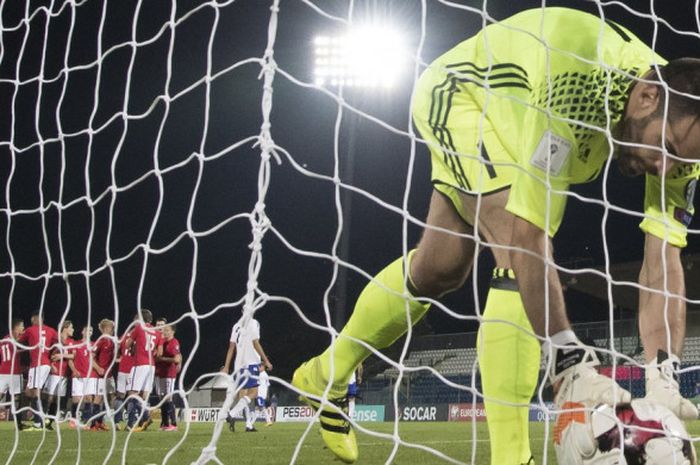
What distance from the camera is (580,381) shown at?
201 cm

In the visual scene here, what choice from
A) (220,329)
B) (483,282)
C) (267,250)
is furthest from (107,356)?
(220,329)

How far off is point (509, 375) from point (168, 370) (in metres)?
8.79

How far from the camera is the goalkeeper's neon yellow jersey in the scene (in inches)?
85.2

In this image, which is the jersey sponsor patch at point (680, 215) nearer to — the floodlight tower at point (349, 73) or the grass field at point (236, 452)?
the grass field at point (236, 452)

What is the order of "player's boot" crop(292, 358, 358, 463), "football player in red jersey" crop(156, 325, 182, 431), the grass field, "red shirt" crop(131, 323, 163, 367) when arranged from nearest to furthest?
"player's boot" crop(292, 358, 358, 463) < the grass field < "red shirt" crop(131, 323, 163, 367) < "football player in red jersey" crop(156, 325, 182, 431)

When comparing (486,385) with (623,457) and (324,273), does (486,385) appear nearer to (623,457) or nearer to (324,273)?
(623,457)

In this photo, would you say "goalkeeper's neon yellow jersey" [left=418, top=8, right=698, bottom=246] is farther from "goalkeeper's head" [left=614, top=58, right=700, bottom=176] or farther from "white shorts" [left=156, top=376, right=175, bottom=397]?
"white shorts" [left=156, top=376, right=175, bottom=397]

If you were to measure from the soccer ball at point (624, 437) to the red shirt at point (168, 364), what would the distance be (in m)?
8.81

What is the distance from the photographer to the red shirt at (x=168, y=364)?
1041 centimetres

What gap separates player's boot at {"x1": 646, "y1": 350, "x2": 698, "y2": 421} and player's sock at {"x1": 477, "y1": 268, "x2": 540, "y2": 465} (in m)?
0.31

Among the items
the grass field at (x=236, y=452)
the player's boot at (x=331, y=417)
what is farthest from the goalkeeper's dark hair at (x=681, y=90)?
the grass field at (x=236, y=452)

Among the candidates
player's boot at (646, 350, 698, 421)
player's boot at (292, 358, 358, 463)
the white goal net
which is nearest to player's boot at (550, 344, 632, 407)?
player's boot at (646, 350, 698, 421)

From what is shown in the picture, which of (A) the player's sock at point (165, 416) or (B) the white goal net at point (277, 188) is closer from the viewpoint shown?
(A) the player's sock at point (165, 416)

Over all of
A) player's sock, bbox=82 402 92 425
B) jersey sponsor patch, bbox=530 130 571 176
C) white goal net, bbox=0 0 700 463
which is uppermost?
white goal net, bbox=0 0 700 463
